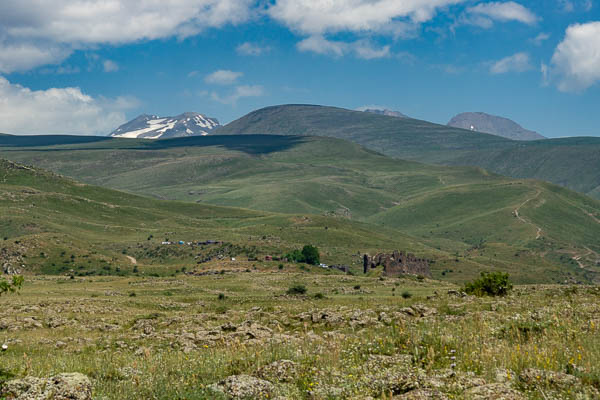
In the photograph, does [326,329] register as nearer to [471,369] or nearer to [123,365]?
[123,365]

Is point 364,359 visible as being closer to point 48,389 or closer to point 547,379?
point 547,379

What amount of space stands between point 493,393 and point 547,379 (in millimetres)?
1005

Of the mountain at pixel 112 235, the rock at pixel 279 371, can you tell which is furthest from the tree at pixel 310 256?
the rock at pixel 279 371

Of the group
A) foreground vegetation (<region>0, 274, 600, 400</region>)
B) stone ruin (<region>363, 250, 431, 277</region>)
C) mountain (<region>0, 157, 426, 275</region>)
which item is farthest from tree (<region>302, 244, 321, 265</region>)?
foreground vegetation (<region>0, 274, 600, 400</region>)

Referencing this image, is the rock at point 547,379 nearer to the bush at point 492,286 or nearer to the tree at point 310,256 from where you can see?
the bush at point 492,286

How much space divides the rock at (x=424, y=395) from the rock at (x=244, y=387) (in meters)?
2.22

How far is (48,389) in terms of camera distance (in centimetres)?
926

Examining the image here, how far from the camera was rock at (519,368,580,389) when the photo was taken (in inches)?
339

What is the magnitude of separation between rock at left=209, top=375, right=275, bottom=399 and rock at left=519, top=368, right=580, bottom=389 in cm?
428

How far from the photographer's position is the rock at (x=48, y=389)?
9078 mm

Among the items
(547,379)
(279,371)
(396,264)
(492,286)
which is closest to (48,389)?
(279,371)

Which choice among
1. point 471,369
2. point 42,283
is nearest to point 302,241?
point 42,283

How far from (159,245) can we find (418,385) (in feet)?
404

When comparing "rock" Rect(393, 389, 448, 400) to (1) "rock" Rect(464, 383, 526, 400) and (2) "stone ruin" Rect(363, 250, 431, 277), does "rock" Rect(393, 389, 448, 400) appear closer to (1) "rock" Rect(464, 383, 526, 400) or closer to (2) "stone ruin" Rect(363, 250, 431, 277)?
(1) "rock" Rect(464, 383, 526, 400)
